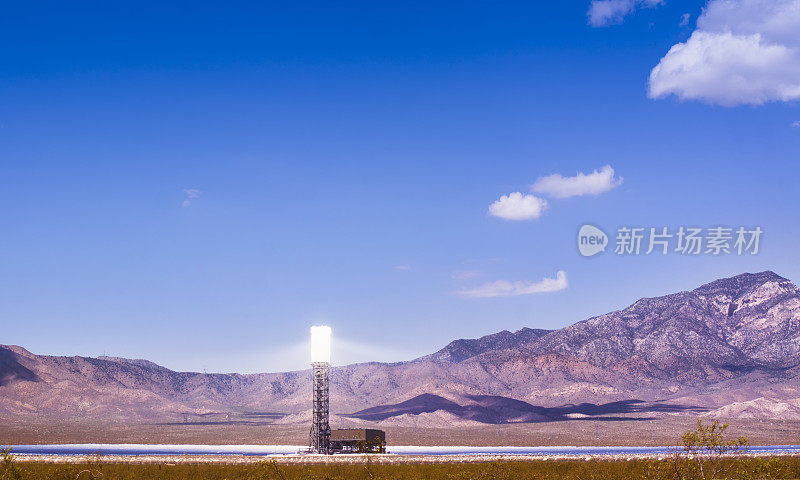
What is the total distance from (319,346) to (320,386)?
157 inches

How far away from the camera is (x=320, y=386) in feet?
260

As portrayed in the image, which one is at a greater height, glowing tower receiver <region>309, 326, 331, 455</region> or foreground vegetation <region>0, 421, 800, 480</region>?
glowing tower receiver <region>309, 326, 331, 455</region>

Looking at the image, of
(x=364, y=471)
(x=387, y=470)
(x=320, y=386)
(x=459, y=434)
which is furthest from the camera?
(x=459, y=434)

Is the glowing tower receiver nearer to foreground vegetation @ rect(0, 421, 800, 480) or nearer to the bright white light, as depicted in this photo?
the bright white light

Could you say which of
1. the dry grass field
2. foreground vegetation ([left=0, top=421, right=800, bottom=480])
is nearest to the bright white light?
foreground vegetation ([left=0, top=421, right=800, bottom=480])

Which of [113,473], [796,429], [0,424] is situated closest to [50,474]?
[113,473]

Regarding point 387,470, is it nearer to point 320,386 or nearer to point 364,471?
point 364,471

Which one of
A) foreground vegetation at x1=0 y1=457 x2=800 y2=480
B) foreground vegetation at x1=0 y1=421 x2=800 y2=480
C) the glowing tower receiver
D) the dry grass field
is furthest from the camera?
the dry grass field

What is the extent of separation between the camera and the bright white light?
263 ft

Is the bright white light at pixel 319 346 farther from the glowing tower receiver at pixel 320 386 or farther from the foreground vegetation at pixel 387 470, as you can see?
the foreground vegetation at pixel 387 470

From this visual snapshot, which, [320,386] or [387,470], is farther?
[320,386]

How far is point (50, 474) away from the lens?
5166 cm

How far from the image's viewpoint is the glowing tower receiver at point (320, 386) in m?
78.9

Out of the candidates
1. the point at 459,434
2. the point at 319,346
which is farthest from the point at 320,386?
the point at 459,434
